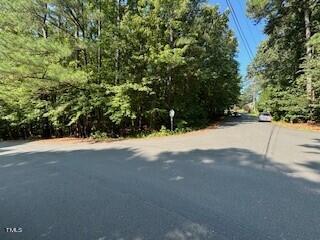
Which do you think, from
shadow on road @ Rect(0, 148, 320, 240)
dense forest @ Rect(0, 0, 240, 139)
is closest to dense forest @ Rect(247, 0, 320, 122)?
dense forest @ Rect(0, 0, 240, 139)

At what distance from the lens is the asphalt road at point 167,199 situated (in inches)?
141

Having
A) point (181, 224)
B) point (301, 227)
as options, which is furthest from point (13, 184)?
point (301, 227)

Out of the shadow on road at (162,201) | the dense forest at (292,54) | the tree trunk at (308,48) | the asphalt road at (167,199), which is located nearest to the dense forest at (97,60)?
the dense forest at (292,54)

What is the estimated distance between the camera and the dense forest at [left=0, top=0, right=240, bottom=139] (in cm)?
1430

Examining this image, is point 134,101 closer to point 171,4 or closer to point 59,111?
point 59,111

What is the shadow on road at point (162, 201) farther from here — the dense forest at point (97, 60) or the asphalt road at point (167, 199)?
the dense forest at point (97, 60)

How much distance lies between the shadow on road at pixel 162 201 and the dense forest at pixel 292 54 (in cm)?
1427

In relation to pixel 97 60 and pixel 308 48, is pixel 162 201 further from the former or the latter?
pixel 308 48

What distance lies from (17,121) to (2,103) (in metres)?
1.61

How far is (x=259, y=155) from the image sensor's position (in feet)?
28.2

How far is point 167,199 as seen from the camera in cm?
Answer: 474

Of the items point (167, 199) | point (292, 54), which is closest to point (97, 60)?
point (167, 199)

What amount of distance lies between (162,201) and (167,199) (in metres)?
0.13

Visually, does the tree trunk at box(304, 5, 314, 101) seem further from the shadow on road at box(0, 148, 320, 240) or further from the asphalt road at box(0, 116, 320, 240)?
the shadow on road at box(0, 148, 320, 240)
